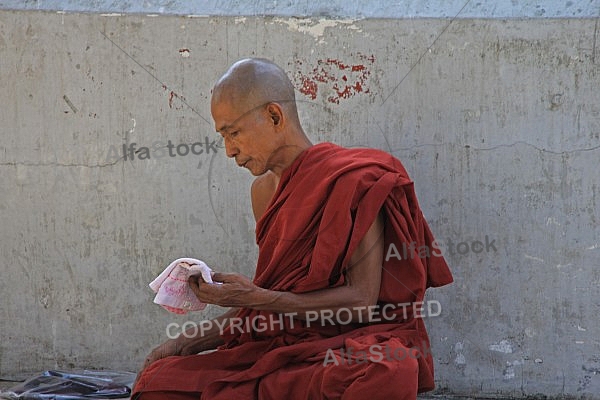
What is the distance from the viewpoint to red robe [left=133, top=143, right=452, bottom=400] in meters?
2.77

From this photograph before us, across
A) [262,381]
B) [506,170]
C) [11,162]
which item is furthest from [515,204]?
[11,162]

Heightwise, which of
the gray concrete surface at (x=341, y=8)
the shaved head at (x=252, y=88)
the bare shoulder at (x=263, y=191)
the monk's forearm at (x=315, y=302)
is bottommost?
the monk's forearm at (x=315, y=302)

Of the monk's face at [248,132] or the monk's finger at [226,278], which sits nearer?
Answer: the monk's finger at [226,278]

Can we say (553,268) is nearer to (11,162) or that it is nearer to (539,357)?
(539,357)

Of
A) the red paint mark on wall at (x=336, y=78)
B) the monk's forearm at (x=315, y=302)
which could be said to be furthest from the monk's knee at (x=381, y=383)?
the red paint mark on wall at (x=336, y=78)

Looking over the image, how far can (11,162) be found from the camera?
4.14m

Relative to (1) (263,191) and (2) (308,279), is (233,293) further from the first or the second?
(1) (263,191)

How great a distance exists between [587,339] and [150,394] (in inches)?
74.4

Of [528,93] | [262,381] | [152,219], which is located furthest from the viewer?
[152,219]

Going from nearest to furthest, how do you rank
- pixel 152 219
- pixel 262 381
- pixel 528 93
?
pixel 262 381 < pixel 528 93 < pixel 152 219

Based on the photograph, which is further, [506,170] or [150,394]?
[506,170]

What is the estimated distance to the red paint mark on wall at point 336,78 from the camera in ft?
12.7

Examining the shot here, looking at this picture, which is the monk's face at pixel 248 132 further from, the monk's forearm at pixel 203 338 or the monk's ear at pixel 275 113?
the monk's forearm at pixel 203 338

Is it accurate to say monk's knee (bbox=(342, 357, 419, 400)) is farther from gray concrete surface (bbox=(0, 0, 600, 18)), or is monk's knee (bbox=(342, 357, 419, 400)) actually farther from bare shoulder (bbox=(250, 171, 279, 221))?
gray concrete surface (bbox=(0, 0, 600, 18))
